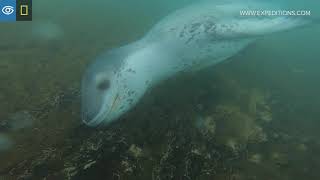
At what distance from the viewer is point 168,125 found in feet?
11.4

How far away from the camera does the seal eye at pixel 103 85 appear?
3311 mm

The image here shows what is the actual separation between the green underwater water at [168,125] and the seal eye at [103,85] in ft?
1.13

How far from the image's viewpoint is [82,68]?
190 inches

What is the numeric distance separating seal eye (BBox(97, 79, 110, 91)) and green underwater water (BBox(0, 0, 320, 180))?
345 mm

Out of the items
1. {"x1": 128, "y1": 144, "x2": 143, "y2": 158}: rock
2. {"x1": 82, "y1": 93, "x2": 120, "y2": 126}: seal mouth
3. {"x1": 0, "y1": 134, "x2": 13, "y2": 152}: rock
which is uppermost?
{"x1": 82, "y1": 93, "x2": 120, "y2": 126}: seal mouth

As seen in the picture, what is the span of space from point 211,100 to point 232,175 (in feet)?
4.58

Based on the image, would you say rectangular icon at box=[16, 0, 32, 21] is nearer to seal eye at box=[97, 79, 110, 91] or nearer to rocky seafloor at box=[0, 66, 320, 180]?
rocky seafloor at box=[0, 66, 320, 180]

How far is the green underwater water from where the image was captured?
9.42 ft

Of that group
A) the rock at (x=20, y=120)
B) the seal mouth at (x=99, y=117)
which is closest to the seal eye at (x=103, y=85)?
the seal mouth at (x=99, y=117)

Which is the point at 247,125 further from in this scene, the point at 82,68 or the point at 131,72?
the point at 82,68

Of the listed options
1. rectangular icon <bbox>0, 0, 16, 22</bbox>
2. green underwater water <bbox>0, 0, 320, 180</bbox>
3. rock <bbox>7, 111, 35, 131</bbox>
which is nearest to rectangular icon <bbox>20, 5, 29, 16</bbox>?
rectangular icon <bbox>0, 0, 16, 22</bbox>

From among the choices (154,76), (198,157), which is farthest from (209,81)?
(198,157)

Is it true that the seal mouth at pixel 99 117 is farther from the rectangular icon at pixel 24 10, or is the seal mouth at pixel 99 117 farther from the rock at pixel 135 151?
the rectangular icon at pixel 24 10

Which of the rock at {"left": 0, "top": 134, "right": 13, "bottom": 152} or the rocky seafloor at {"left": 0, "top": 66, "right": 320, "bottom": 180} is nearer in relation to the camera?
the rocky seafloor at {"left": 0, "top": 66, "right": 320, "bottom": 180}
